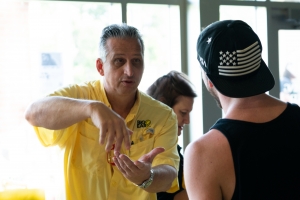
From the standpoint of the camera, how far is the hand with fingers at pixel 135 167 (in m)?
1.91

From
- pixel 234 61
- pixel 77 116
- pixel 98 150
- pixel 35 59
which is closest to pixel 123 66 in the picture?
pixel 98 150

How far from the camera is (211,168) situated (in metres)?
1.39

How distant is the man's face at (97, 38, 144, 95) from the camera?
229 cm

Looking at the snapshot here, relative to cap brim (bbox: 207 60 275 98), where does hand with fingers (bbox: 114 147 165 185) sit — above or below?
below

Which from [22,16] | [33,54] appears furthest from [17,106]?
[22,16]

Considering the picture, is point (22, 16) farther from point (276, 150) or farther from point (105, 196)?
point (276, 150)

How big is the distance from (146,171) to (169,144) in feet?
1.24

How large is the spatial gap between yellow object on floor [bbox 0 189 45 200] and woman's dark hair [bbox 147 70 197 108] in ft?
3.95

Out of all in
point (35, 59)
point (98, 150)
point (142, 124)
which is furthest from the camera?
point (35, 59)

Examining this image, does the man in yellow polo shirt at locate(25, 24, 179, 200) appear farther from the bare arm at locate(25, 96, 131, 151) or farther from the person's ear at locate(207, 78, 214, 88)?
the person's ear at locate(207, 78, 214, 88)

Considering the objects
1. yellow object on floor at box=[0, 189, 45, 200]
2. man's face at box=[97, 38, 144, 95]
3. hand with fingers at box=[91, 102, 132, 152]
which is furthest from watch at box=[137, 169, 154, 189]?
yellow object on floor at box=[0, 189, 45, 200]

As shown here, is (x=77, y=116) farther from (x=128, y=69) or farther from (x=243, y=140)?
(x=243, y=140)

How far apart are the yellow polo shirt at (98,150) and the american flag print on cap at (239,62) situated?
3.10ft

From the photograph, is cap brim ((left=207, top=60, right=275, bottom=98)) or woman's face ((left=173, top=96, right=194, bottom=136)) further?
woman's face ((left=173, top=96, right=194, bottom=136))
